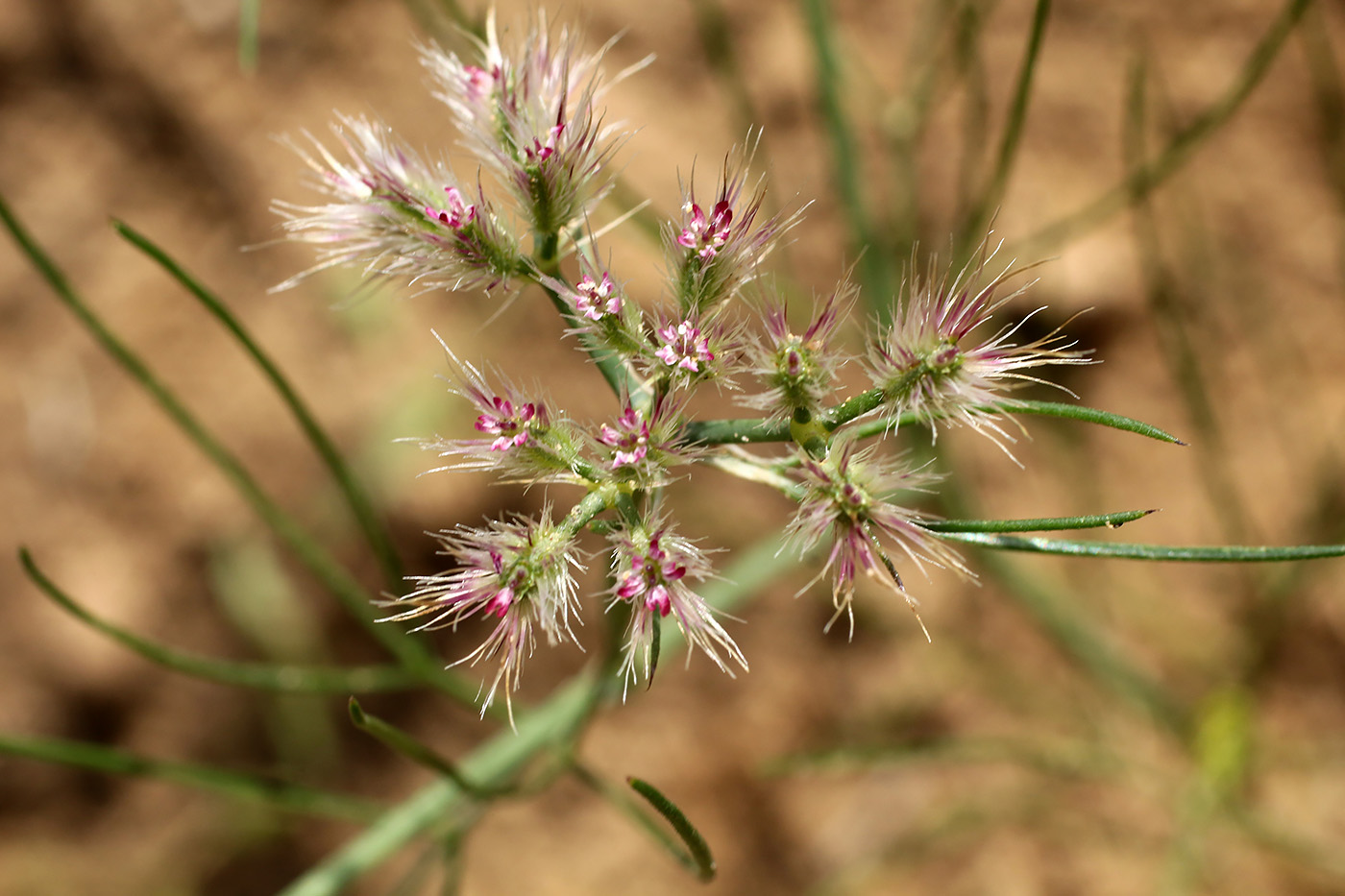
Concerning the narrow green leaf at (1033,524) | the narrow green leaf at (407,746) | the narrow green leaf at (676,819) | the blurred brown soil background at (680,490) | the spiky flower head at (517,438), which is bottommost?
the narrow green leaf at (676,819)

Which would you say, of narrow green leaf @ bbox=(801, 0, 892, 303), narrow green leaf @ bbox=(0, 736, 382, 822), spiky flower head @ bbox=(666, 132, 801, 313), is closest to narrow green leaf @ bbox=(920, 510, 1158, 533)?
spiky flower head @ bbox=(666, 132, 801, 313)

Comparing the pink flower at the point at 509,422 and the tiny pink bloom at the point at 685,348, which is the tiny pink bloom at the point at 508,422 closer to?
the pink flower at the point at 509,422

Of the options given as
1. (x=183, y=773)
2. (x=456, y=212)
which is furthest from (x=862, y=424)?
(x=183, y=773)

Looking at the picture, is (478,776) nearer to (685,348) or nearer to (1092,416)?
(685,348)

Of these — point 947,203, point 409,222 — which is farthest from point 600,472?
point 947,203

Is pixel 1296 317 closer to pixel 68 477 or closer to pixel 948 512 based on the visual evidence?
pixel 948 512

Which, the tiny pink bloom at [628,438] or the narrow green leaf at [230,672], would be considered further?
the narrow green leaf at [230,672]

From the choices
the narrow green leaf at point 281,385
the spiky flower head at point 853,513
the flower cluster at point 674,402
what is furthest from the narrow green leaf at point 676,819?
the narrow green leaf at point 281,385
